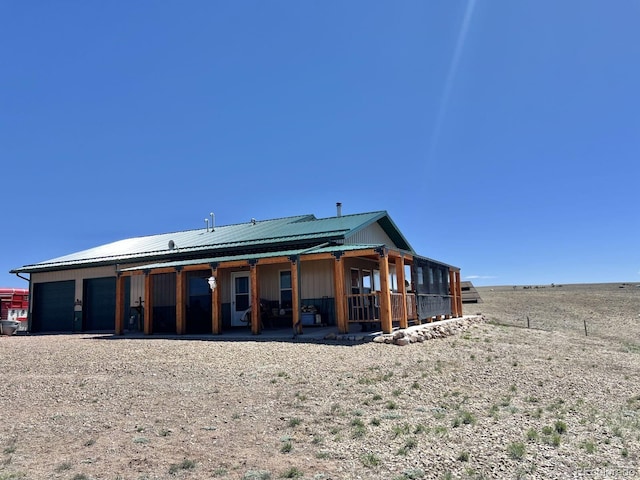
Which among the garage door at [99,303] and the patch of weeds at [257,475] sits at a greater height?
the garage door at [99,303]

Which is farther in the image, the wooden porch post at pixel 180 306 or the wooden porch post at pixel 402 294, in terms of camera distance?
the wooden porch post at pixel 180 306

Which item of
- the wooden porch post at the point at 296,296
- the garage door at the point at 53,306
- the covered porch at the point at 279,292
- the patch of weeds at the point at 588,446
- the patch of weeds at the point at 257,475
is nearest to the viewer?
the patch of weeds at the point at 257,475

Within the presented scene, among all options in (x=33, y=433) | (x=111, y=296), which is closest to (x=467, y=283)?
(x=111, y=296)

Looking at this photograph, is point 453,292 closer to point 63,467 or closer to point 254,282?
point 254,282

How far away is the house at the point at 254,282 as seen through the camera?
43.4ft

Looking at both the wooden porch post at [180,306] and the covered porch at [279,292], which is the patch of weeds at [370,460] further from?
the wooden porch post at [180,306]

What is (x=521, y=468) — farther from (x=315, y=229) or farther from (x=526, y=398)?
(x=315, y=229)

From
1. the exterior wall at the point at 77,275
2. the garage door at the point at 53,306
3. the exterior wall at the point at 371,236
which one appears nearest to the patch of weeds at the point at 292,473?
the exterior wall at the point at 371,236

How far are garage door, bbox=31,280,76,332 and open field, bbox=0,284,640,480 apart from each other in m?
10.5

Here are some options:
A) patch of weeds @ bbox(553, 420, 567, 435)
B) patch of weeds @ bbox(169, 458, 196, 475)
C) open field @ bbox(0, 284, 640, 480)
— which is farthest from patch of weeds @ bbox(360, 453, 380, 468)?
patch of weeds @ bbox(553, 420, 567, 435)

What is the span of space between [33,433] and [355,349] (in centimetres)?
641

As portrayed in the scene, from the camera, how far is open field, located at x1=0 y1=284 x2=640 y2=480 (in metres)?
4.13

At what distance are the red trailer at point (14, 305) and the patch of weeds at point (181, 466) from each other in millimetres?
22547

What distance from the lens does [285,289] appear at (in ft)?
51.9
